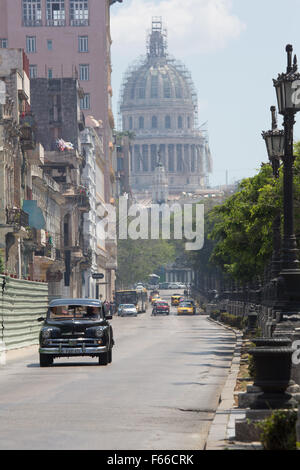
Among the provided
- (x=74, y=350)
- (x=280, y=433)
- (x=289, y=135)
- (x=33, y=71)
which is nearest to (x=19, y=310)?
(x=74, y=350)

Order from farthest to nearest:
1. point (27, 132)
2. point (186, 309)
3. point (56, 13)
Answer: point (56, 13) < point (186, 309) < point (27, 132)

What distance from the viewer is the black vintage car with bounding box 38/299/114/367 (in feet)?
100.0

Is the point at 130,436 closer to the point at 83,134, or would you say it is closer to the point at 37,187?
the point at 37,187

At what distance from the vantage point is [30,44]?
157 metres

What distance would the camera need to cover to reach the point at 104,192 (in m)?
166

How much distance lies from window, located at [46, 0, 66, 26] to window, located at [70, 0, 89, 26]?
115cm

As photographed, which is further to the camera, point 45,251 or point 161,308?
point 161,308

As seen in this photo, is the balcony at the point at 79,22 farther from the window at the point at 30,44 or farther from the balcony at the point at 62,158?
the balcony at the point at 62,158

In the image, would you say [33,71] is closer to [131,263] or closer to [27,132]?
[131,263]

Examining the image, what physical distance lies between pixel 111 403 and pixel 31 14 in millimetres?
143354

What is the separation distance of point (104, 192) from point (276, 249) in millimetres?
134412

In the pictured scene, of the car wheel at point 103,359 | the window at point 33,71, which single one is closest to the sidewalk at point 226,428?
the car wheel at point 103,359

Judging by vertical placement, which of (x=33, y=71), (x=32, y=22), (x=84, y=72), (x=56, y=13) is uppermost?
(x=56, y=13)
